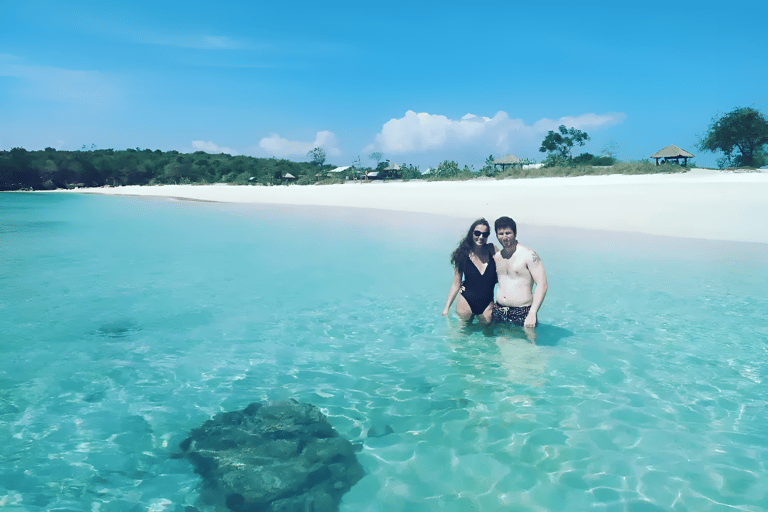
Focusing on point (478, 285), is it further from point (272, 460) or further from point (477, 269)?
point (272, 460)

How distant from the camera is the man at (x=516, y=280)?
5.51 metres

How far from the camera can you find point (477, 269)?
602 centimetres

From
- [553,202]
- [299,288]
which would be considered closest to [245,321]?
[299,288]

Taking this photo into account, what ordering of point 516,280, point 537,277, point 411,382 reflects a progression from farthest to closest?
point 516,280
point 537,277
point 411,382

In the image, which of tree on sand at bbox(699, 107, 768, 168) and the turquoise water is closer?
the turquoise water

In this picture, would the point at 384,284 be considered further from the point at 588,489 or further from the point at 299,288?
the point at 588,489

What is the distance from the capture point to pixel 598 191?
2356 centimetres

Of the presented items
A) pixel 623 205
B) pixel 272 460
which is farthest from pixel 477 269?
pixel 623 205

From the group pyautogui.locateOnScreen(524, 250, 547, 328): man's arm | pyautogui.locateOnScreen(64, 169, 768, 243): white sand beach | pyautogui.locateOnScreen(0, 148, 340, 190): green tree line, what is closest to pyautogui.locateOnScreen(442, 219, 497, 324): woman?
pyautogui.locateOnScreen(524, 250, 547, 328): man's arm

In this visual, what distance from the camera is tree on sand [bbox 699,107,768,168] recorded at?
47000 mm

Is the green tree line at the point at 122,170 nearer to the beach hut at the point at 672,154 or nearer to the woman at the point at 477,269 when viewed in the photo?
the beach hut at the point at 672,154

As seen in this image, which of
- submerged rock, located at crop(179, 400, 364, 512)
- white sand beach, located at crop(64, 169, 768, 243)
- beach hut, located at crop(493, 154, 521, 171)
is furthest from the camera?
beach hut, located at crop(493, 154, 521, 171)

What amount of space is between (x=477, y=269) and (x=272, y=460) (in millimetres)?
3333

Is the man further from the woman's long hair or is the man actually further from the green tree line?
the green tree line
